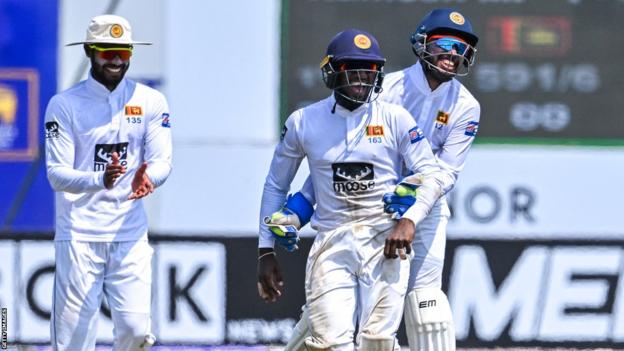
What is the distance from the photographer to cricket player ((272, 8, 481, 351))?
6953 mm

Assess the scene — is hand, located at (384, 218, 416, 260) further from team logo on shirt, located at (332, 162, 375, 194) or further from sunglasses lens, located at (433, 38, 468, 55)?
sunglasses lens, located at (433, 38, 468, 55)

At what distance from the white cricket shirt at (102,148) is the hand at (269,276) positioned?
635 mm

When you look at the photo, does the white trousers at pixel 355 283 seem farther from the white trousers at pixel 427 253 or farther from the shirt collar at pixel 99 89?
the shirt collar at pixel 99 89

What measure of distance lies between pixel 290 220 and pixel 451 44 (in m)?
1.03

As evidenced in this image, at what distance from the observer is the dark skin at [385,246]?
646cm

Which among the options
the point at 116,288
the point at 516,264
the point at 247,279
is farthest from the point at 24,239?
the point at 516,264

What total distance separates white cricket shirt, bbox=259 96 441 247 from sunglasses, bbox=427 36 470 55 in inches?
17.2

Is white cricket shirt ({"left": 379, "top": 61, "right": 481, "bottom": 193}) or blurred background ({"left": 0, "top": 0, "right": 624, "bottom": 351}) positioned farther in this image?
blurred background ({"left": 0, "top": 0, "right": 624, "bottom": 351})

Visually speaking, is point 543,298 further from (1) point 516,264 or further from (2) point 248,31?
(2) point 248,31

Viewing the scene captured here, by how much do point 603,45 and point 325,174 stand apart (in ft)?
13.3

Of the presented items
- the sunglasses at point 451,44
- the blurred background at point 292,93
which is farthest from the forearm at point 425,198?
the blurred background at point 292,93

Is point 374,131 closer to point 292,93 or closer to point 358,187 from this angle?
point 358,187

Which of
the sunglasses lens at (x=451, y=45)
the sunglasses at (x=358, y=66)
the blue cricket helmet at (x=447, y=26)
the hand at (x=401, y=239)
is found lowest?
the hand at (x=401, y=239)

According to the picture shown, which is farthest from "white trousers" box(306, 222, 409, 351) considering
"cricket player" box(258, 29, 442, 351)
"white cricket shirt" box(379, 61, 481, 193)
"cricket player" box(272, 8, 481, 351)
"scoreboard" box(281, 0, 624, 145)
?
"scoreboard" box(281, 0, 624, 145)
